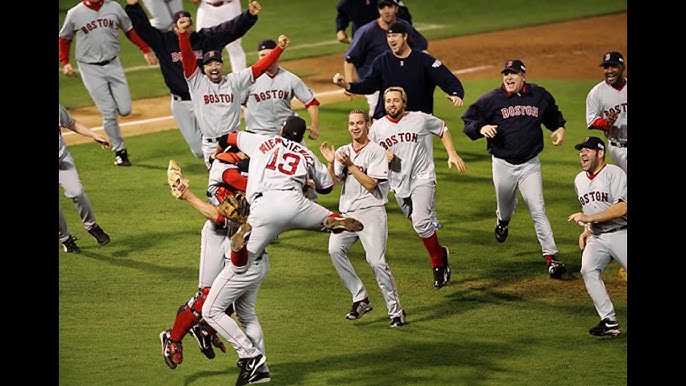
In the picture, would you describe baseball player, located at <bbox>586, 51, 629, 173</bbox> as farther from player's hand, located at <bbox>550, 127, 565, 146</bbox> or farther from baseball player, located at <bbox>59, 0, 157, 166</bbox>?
baseball player, located at <bbox>59, 0, 157, 166</bbox>

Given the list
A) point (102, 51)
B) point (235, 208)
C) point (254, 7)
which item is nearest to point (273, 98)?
point (254, 7)

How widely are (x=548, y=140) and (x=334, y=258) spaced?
6.39 metres

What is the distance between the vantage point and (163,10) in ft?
50.9

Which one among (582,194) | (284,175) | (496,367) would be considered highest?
(284,175)

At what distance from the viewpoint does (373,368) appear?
8.95 m

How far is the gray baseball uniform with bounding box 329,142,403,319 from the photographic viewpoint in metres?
9.77

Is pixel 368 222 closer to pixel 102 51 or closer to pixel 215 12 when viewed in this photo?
pixel 102 51

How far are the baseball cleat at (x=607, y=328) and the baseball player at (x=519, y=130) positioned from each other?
147 centimetres

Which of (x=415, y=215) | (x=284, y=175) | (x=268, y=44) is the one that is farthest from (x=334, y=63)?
(x=284, y=175)

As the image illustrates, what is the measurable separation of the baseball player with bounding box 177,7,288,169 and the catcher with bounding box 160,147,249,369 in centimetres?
256

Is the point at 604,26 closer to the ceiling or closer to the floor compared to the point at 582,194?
closer to the floor

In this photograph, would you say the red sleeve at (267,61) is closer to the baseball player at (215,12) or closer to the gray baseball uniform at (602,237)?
the gray baseball uniform at (602,237)

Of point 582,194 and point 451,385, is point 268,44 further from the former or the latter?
point 451,385

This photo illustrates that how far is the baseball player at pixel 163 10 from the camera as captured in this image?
15.5 metres
